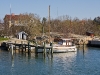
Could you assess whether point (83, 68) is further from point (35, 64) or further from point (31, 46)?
point (31, 46)

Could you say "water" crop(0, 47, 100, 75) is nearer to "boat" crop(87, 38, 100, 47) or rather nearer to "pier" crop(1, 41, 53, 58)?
"pier" crop(1, 41, 53, 58)

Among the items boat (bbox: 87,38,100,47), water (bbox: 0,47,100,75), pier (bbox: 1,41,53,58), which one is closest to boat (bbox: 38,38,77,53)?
pier (bbox: 1,41,53,58)

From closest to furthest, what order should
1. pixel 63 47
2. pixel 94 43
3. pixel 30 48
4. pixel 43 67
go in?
pixel 43 67, pixel 30 48, pixel 63 47, pixel 94 43

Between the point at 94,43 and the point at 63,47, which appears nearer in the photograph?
the point at 63,47

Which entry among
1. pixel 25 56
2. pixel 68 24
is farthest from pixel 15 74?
pixel 68 24

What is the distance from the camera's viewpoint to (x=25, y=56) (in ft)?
216

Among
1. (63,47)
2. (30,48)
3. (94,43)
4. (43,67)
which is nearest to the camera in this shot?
(43,67)

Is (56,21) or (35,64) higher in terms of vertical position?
(56,21)

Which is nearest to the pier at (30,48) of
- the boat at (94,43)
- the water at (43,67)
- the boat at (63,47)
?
the boat at (63,47)

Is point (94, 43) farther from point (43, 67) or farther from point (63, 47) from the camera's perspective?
point (43, 67)

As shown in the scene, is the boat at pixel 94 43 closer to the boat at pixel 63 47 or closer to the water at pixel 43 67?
the boat at pixel 63 47

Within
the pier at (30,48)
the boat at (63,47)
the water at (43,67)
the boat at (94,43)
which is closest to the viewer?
the water at (43,67)

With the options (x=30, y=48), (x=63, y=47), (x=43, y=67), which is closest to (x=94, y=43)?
(x=63, y=47)

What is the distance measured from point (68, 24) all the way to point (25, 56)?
90.4 meters
